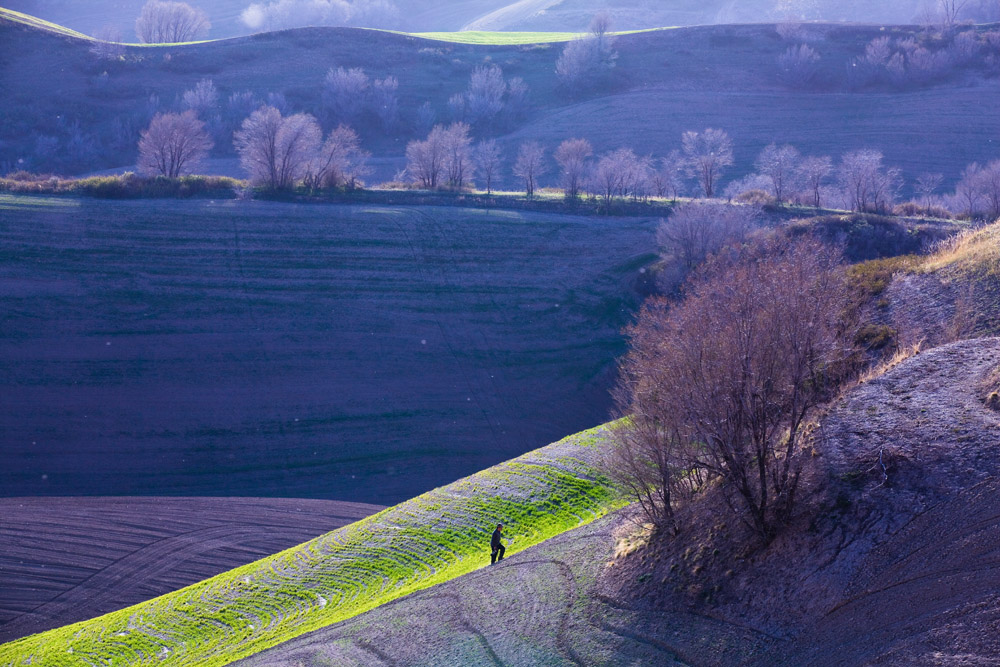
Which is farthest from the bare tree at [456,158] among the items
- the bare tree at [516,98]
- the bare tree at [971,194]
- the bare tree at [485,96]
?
the bare tree at [971,194]

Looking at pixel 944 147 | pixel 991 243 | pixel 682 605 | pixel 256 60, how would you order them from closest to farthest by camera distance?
pixel 682 605 < pixel 991 243 < pixel 944 147 < pixel 256 60

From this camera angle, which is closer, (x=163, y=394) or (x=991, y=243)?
(x=991, y=243)

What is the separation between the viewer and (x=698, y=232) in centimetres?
4153

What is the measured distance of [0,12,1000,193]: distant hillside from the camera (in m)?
Answer: 70.5

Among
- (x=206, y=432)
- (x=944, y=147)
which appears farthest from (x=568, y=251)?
(x=944, y=147)

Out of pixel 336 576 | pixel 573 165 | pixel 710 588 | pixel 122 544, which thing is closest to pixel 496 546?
pixel 336 576

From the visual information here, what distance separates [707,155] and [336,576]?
52072mm

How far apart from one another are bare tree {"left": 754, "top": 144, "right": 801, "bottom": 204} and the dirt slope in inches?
1712

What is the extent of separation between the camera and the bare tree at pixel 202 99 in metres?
73.6

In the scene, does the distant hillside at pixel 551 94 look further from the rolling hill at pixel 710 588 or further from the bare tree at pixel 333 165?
the rolling hill at pixel 710 588

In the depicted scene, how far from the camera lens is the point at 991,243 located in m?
20.0

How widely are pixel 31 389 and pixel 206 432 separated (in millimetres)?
7040

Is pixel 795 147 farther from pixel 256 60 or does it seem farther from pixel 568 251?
pixel 256 60

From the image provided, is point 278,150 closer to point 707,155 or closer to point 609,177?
point 609,177
